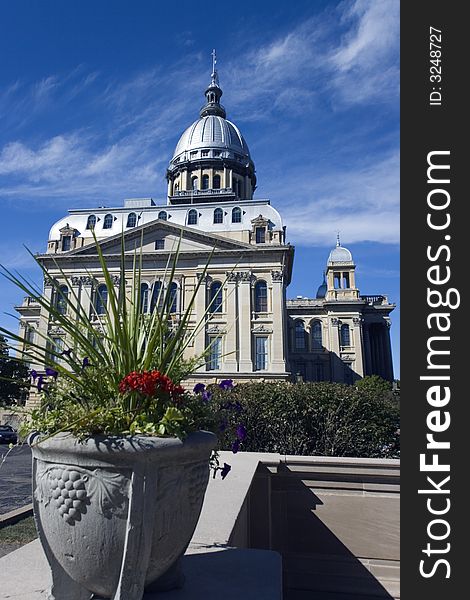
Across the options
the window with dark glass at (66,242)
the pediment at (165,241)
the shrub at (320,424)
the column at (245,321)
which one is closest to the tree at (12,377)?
the shrub at (320,424)

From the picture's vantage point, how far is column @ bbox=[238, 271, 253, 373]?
121 ft

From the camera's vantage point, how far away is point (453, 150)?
3.91m

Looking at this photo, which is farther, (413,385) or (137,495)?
(413,385)

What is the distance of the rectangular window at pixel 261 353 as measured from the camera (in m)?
37.4

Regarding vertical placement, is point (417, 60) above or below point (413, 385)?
above

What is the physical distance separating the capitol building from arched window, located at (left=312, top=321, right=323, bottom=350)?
0.41ft

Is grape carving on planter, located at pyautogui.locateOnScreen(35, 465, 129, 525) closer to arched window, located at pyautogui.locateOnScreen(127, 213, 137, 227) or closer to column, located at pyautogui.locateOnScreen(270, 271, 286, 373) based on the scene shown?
column, located at pyautogui.locateOnScreen(270, 271, 286, 373)

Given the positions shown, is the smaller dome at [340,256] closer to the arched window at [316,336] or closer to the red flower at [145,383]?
the arched window at [316,336]

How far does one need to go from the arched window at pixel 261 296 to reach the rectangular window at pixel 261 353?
103 inches

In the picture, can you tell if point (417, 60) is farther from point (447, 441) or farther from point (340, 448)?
point (340, 448)

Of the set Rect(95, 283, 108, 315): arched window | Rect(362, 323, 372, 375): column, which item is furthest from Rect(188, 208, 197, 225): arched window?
Rect(362, 323, 372, 375): column

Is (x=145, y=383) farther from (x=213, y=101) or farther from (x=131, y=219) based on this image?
(x=213, y=101)

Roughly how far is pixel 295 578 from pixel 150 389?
4.15m

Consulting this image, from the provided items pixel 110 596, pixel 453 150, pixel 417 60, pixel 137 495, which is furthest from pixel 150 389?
pixel 417 60
